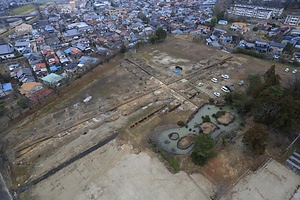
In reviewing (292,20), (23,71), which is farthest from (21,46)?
(292,20)

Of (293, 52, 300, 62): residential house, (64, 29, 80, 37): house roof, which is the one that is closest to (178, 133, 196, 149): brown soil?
(293, 52, 300, 62): residential house

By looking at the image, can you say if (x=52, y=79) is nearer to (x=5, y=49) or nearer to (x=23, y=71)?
(x=23, y=71)

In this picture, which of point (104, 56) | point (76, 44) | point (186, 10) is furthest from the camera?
point (186, 10)

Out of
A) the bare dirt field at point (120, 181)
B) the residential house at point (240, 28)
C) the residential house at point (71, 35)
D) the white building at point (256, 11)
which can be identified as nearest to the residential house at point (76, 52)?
the residential house at point (71, 35)

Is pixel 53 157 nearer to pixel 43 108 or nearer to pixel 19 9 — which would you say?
pixel 43 108

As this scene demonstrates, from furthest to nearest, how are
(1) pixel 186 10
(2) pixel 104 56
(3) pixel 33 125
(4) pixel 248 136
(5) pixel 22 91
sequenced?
(1) pixel 186 10
(2) pixel 104 56
(5) pixel 22 91
(3) pixel 33 125
(4) pixel 248 136

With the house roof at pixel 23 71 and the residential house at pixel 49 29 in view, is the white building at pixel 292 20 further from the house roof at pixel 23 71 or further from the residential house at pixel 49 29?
the residential house at pixel 49 29

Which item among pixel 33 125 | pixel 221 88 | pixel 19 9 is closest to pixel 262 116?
pixel 221 88

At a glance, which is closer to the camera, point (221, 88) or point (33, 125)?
point (33, 125)
